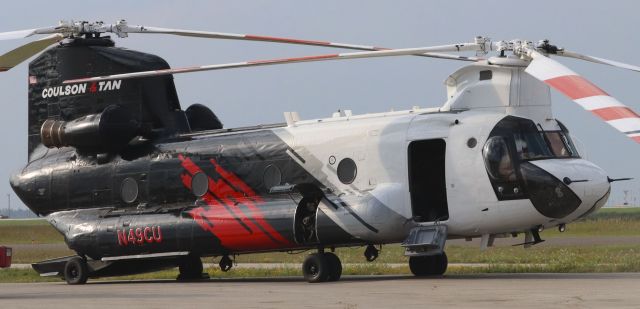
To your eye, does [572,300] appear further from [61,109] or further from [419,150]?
[61,109]

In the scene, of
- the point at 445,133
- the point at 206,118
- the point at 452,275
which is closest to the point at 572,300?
the point at 445,133

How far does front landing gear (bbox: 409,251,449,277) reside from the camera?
2305 cm

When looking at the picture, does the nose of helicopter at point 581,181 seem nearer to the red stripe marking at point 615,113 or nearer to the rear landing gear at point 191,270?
the red stripe marking at point 615,113

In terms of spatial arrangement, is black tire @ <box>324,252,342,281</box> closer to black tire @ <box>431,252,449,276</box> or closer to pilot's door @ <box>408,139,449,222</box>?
pilot's door @ <box>408,139,449,222</box>

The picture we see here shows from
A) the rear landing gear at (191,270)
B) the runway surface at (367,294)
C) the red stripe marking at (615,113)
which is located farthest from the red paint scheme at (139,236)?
Answer: the red stripe marking at (615,113)

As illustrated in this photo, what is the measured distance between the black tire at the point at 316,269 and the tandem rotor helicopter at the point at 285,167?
3cm

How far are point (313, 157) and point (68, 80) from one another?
21.5 ft

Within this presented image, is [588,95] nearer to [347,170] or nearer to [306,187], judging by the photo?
[347,170]

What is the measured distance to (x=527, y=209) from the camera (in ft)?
67.7

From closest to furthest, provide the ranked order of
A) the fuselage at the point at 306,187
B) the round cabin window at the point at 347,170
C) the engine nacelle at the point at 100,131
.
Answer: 1. the fuselage at the point at 306,187
2. the round cabin window at the point at 347,170
3. the engine nacelle at the point at 100,131

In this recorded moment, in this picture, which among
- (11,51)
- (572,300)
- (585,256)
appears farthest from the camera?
(585,256)

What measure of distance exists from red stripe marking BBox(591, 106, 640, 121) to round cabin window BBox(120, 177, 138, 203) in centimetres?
1139

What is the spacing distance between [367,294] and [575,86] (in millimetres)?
4455

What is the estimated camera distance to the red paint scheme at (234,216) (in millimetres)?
22562
